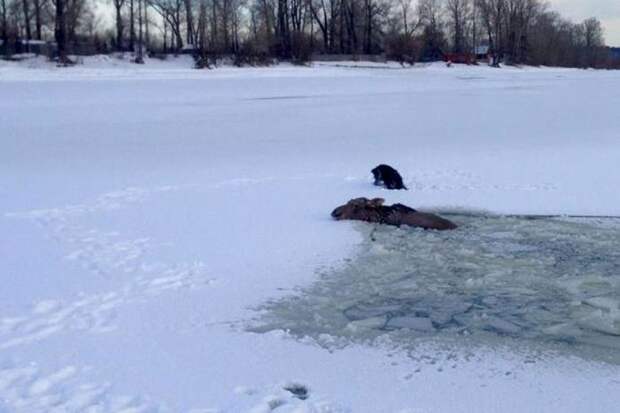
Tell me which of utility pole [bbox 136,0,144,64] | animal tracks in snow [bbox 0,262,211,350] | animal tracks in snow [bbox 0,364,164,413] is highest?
utility pole [bbox 136,0,144,64]

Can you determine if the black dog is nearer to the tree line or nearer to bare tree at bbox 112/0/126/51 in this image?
the tree line

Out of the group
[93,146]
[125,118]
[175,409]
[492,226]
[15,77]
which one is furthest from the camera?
[15,77]

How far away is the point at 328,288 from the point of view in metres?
6.46

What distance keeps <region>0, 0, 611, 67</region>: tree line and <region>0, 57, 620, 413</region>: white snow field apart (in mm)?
21455

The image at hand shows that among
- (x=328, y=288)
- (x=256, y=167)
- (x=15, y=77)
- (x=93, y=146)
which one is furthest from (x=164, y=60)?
(x=328, y=288)

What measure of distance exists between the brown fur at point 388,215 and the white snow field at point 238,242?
13.5 inches

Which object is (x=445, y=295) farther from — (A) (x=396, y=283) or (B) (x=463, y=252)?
(B) (x=463, y=252)

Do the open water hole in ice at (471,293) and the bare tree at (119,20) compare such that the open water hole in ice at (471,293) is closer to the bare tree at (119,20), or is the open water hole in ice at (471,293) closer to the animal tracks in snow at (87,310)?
the animal tracks in snow at (87,310)

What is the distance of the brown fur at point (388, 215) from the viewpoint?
8.55 m

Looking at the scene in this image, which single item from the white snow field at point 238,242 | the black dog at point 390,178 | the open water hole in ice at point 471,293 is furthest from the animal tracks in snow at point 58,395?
the black dog at point 390,178

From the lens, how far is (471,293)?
20.5ft

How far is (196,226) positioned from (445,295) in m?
3.42

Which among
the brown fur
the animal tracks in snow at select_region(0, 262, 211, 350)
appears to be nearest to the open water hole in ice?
the brown fur

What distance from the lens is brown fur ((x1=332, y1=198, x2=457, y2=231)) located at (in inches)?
336
